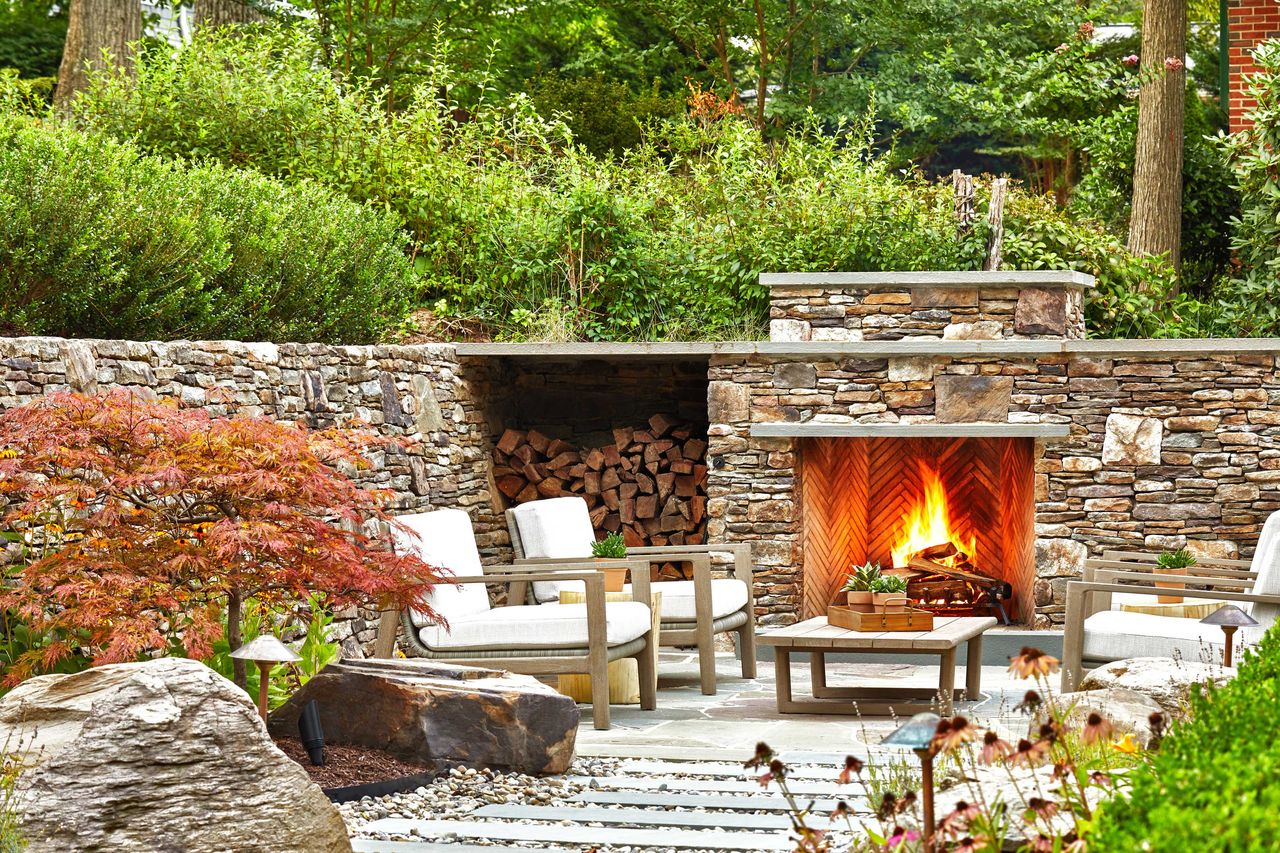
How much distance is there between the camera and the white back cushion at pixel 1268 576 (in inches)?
242

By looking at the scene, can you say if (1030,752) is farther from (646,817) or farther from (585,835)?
(646,817)

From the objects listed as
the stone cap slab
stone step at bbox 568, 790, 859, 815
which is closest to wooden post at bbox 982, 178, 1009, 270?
the stone cap slab

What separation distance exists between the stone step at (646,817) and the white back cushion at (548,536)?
105 inches

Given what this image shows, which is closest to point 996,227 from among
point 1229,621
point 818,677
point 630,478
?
point 630,478

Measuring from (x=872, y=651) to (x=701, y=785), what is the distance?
145 centimetres

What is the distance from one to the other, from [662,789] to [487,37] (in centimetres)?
1218

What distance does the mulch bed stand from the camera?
4871 millimetres

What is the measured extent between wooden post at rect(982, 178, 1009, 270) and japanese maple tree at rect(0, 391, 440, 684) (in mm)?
5598

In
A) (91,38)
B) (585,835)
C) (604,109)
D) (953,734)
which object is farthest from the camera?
(604,109)

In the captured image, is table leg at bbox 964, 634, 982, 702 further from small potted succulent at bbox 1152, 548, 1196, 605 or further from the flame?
the flame

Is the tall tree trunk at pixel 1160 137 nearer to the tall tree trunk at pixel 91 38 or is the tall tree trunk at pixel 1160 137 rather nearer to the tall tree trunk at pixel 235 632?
the tall tree trunk at pixel 91 38

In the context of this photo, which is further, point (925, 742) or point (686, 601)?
point (686, 601)

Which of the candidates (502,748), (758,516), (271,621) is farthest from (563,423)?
(502,748)

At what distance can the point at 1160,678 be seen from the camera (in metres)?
5.06
